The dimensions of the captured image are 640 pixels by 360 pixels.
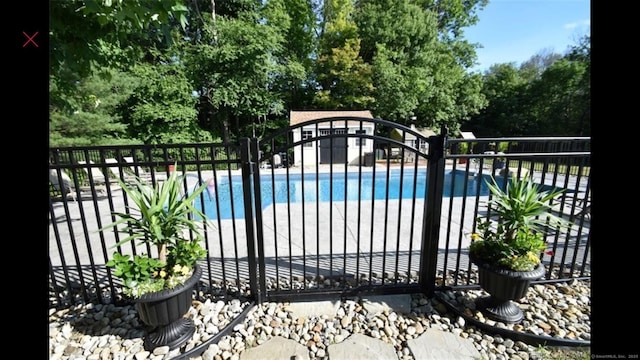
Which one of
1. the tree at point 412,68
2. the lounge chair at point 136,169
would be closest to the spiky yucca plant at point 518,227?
the lounge chair at point 136,169

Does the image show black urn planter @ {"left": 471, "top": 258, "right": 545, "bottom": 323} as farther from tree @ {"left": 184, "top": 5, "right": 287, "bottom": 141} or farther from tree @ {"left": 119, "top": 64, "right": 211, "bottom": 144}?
tree @ {"left": 119, "top": 64, "right": 211, "bottom": 144}

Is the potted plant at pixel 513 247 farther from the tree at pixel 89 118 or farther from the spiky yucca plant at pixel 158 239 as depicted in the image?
the tree at pixel 89 118

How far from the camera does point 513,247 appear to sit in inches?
75.1

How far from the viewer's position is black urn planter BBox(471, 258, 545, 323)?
1854 mm

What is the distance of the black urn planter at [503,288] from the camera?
185cm

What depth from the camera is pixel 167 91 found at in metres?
12.4

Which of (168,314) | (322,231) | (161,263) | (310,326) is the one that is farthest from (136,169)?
(322,231)
